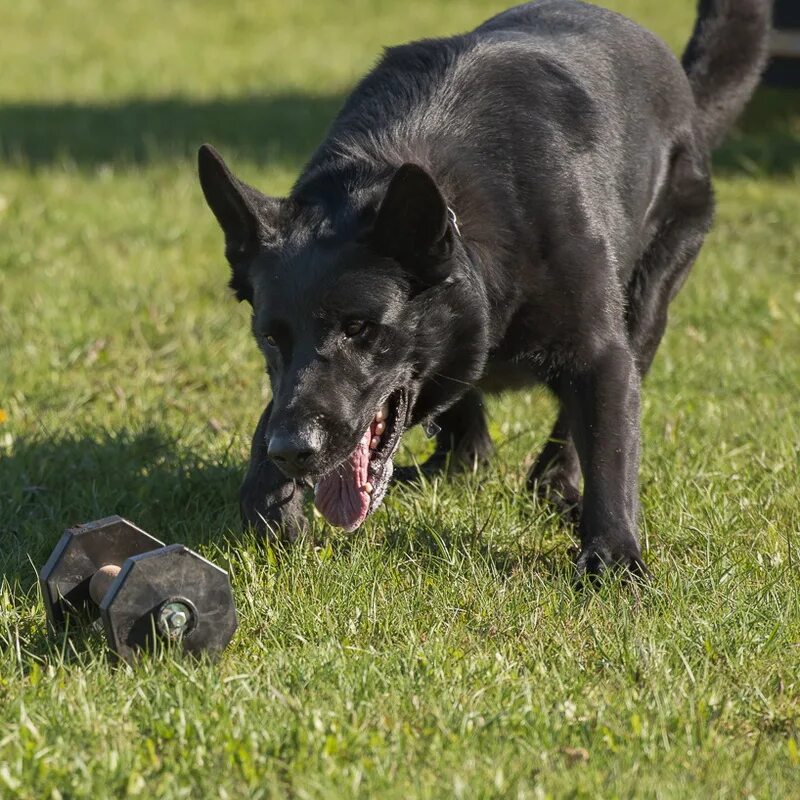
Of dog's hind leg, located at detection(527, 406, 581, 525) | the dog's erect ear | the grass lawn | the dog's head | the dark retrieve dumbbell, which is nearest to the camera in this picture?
the grass lawn

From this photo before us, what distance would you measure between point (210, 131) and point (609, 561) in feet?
24.7

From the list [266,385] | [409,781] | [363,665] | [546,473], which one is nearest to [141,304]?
[266,385]

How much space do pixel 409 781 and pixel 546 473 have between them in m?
1.95

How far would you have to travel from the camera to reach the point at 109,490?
14.2 feet

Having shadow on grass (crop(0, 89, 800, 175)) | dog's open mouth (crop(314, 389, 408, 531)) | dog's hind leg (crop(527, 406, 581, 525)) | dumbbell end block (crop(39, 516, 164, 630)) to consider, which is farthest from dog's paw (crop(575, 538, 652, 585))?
shadow on grass (crop(0, 89, 800, 175))

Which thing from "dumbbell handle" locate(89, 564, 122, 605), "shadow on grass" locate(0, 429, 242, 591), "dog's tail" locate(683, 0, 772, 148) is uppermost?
"dog's tail" locate(683, 0, 772, 148)

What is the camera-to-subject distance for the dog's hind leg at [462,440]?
4484 millimetres

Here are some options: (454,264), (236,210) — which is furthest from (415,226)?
(236,210)

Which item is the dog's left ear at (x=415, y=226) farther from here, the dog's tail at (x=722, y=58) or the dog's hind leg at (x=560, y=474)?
the dog's tail at (x=722, y=58)

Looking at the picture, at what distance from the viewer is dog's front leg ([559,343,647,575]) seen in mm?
3766

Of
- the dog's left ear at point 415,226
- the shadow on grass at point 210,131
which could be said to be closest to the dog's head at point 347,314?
the dog's left ear at point 415,226

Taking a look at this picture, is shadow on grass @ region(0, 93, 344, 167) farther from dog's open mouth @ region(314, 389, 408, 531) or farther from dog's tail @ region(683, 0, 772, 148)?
dog's open mouth @ region(314, 389, 408, 531)

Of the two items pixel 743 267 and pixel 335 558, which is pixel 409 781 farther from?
pixel 743 267

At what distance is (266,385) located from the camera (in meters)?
5.45
